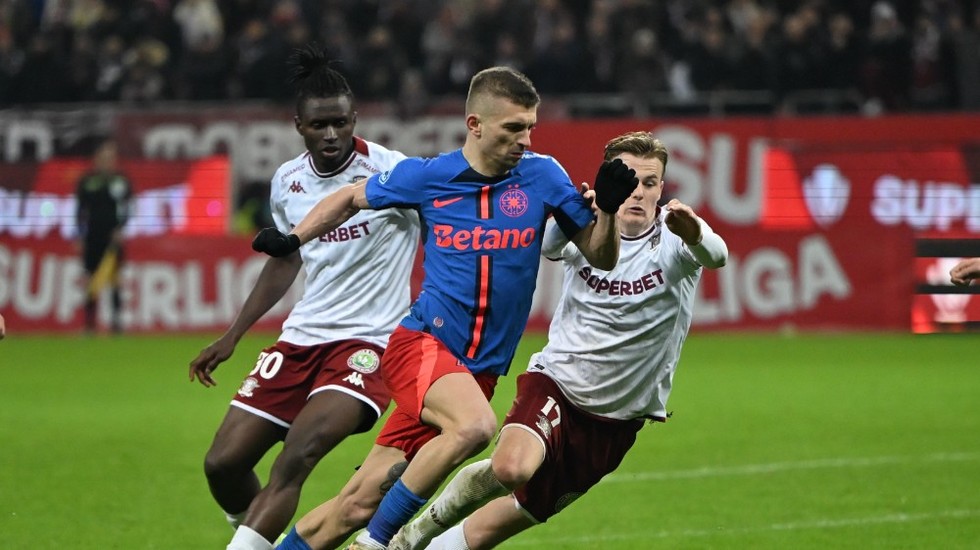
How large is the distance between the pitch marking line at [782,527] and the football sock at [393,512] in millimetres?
2161

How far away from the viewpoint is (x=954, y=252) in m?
6.63

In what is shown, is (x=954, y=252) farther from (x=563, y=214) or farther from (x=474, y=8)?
(x=474, y=8)

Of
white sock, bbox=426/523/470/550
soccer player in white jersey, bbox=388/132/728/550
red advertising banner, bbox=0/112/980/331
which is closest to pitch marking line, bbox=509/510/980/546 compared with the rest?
white sock, bbox=426/523/470/550

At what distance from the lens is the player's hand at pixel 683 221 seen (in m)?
5.99

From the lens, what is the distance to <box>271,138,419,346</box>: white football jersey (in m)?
7.21

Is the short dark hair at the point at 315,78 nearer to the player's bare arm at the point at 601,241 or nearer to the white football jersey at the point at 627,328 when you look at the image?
the white football jersey at the point at 627,328

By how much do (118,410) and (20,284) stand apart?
6606 millimetres

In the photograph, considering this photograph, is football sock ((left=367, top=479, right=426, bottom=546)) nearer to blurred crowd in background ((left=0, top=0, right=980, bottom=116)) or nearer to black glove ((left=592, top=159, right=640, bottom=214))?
black glove ((left=592, top=159, right=640, bottom=214))

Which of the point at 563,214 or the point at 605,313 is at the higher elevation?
the point at 563,214

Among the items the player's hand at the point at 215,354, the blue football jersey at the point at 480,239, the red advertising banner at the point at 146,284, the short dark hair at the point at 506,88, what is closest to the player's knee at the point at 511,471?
the blue football jersey at the point at 480,239

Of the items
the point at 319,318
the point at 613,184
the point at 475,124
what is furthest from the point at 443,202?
the point at 319,318

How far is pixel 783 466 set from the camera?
10.4 metres

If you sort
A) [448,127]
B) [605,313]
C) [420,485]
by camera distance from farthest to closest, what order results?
[448,127] → [605,313] → [420,485]

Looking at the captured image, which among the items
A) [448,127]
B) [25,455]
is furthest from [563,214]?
[448,127]
